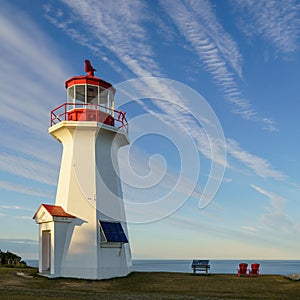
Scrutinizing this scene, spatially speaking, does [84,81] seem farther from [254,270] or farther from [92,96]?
[254,270]

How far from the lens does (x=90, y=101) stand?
2388cm

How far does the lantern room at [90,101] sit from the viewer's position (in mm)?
22891

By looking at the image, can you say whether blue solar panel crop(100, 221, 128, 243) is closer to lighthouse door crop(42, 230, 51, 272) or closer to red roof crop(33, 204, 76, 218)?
red roof crop(33, 204, 76, 218)

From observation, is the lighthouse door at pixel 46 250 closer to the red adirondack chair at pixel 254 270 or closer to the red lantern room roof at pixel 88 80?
the red lantern room roof at pixel 88 80

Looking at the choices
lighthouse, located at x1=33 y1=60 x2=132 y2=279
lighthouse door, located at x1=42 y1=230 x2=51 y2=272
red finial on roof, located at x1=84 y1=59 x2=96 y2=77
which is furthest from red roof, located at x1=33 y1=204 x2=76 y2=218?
red finial on roof, located at x1=84 y1=59 x2=96 y2=77

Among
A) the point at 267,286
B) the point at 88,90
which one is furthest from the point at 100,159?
the point at 267,286

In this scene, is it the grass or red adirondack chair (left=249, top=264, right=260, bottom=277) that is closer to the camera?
the grass

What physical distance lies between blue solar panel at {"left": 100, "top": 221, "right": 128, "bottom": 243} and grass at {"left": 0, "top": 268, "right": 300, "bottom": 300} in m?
1.93

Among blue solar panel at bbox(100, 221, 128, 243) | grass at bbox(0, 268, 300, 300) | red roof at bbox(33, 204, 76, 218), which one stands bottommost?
grass at bbox(0, 268, 300, 300)

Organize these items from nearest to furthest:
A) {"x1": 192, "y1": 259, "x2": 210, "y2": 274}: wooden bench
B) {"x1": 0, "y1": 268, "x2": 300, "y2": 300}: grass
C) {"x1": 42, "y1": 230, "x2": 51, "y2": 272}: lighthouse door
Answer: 1. {"x1": 0, "y1": 268, "x2": 300, "y2": 300}: grass
2. {"x1": 42, "y1": 230, "x2": 51, "y2": 272}: lighthouse door
3. {"x1": 192, "y1": 259, "x2": 210, "y2": 274}: wooden bench

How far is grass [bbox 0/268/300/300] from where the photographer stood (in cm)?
1593

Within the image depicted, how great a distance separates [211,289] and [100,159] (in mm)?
9106

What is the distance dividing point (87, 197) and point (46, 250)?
3.86 meters

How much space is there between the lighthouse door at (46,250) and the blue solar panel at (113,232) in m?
3.03
